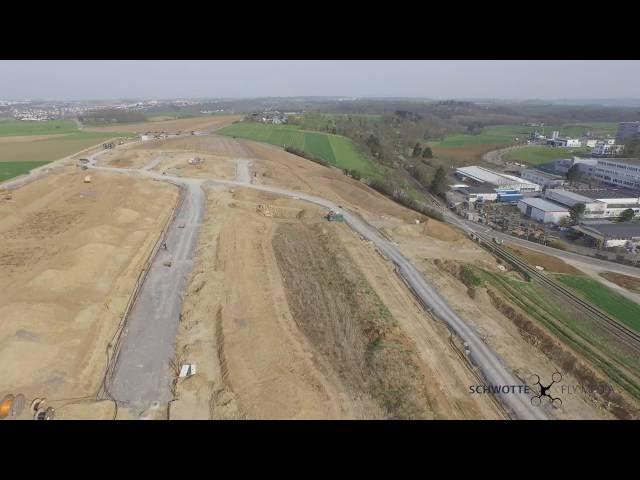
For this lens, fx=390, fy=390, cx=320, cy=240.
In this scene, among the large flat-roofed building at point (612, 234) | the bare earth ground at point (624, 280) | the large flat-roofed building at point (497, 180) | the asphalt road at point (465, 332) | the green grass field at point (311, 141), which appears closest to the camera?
the asphalt road at point (465, 332)

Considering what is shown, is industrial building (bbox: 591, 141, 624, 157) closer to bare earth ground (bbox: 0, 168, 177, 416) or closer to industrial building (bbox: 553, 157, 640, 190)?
industrial building (bbox: 553, 157, 640, 190)

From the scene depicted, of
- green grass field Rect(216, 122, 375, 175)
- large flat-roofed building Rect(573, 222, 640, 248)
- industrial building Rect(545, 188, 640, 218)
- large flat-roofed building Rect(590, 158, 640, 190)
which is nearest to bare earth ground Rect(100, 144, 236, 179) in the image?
green grass field Rect(216, 122, 375, 175)

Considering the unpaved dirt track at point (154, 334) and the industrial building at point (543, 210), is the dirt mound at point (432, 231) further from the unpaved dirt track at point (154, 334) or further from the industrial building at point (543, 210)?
the industrial building at point (543, 210)

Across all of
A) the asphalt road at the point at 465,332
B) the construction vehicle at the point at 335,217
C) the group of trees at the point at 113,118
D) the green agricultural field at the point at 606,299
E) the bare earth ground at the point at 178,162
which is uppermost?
the group of trees at the point at 113,118

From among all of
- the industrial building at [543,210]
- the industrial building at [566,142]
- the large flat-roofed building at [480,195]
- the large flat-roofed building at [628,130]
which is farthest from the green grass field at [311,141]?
the large flat-roofed building at [628,130]

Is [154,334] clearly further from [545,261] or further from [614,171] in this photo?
[614,171]

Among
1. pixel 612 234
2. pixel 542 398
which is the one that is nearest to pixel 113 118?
pixel 612 234
